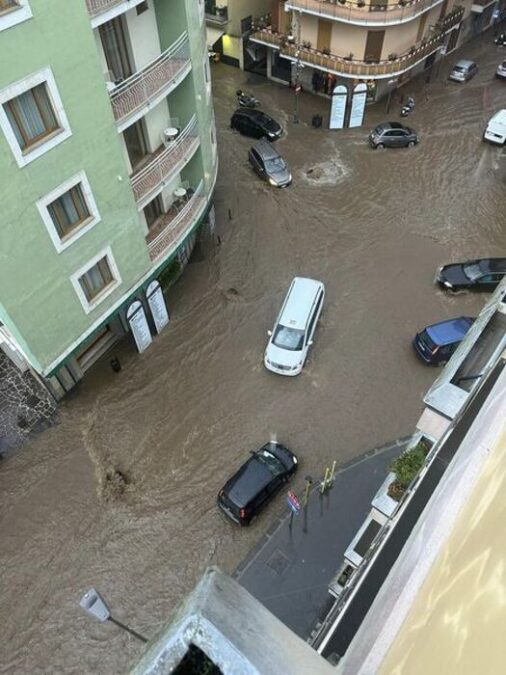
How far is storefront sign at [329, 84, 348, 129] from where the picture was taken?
3002 centimetres

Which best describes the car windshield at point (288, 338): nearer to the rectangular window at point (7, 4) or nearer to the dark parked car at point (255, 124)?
the rectangular window at point (7, 4)

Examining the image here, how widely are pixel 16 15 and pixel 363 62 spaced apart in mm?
24217

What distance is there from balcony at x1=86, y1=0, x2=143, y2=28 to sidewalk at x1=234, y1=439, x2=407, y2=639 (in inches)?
606

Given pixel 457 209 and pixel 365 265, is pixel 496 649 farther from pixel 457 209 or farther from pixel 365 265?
pixel 457 209

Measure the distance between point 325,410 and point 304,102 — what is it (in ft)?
78.0

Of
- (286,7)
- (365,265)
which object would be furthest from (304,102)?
Answer: (365,265)

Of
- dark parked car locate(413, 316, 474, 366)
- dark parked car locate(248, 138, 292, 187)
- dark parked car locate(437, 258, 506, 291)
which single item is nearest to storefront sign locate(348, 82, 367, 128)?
dark parked car locate(248, 138, 292, 187)

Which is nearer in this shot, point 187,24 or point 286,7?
point 187,24

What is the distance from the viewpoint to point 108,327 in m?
20.6

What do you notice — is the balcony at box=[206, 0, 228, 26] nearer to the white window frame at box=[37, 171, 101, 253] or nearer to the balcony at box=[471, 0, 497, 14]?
the balcony at box=[471, 0, 497, 14]

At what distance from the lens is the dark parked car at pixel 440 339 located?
19.6 m

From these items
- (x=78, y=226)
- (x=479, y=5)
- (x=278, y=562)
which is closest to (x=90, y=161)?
(x=78, y=226)

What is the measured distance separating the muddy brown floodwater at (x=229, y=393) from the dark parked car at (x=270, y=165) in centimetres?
54

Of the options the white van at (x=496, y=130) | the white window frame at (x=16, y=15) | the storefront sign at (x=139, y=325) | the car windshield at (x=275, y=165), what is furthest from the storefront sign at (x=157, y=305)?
the white van at (x=496, y=130)
